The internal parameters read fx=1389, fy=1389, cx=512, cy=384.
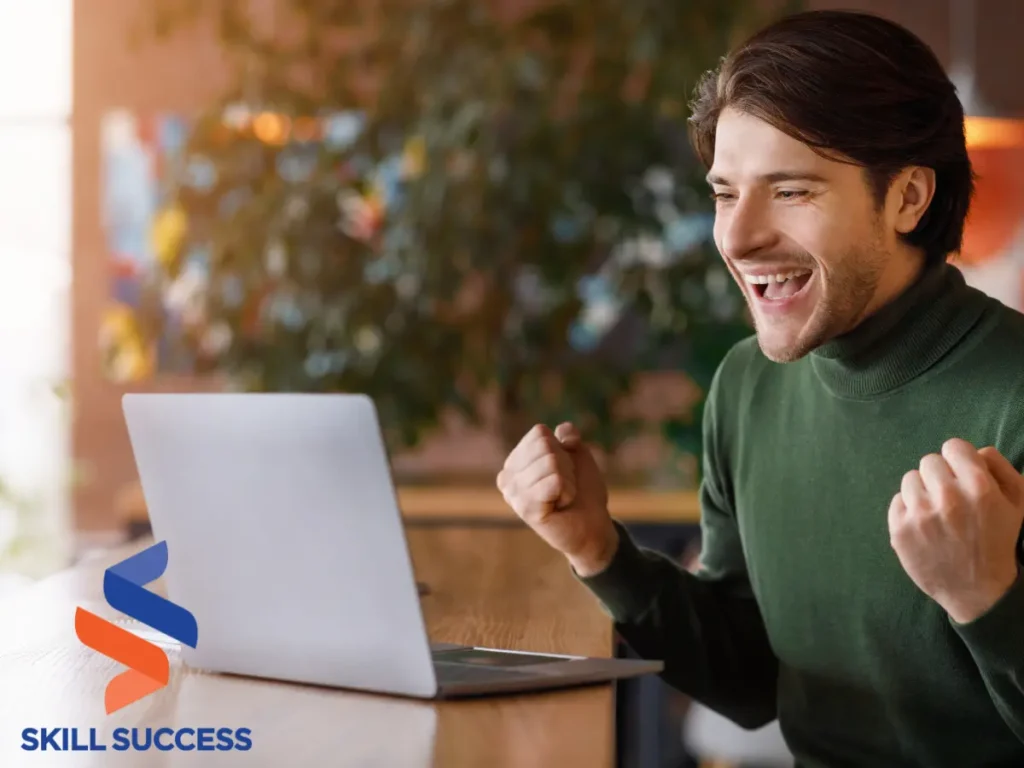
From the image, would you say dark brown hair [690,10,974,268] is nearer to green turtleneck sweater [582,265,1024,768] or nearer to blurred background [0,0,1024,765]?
green turtleneck sweater [582,265,1024,768]

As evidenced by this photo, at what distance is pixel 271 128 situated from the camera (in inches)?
137

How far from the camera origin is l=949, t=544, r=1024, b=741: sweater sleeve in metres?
1.03

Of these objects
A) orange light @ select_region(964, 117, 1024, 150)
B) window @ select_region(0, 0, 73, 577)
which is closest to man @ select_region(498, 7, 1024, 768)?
orange light @ select_region(964, 117, 1024, 150)

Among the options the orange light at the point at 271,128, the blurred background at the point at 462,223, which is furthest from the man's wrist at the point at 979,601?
the orange light at the point at 271,128

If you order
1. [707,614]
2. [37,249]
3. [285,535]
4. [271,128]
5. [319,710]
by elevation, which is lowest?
[37,249]

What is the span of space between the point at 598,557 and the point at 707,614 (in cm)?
21

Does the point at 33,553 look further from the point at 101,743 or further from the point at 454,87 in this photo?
the point at 101,743

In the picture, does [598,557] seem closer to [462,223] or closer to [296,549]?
[296,549]

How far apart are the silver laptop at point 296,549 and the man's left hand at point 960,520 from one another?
224mm

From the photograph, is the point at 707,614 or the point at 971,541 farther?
the point at 707,614

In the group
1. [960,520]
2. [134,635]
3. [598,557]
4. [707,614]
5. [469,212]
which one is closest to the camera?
[960,520]

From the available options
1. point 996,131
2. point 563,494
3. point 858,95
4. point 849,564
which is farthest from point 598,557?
point 996,131

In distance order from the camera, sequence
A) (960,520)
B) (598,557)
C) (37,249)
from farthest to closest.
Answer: (37,249)
(598,557)
(960,520)

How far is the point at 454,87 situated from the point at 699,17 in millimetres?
589
